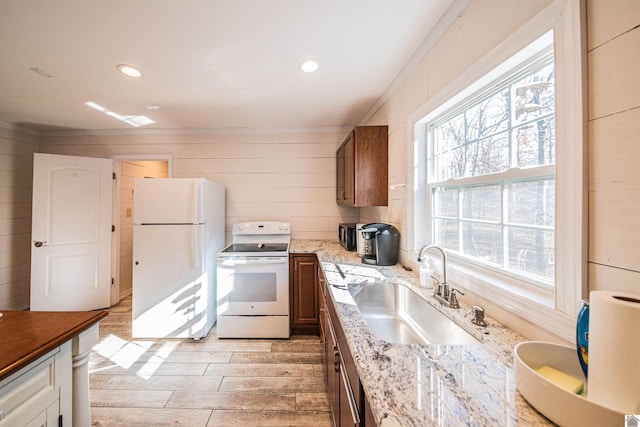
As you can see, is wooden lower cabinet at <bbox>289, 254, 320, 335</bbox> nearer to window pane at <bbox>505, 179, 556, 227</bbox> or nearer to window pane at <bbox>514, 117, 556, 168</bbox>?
window pane at <bbox>505, 179, 556, 227</bbox>

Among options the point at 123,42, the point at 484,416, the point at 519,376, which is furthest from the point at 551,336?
the point at 123,42

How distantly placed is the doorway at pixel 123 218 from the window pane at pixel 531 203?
358 cm

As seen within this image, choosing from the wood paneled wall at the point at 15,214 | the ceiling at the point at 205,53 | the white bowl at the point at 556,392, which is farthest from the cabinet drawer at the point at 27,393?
the wood paneled wall at the point at 15,214

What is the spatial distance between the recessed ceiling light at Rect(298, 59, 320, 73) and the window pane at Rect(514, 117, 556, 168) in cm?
137

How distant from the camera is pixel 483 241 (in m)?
1.26

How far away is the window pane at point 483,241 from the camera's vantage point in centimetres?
117

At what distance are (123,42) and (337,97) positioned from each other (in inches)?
64.8

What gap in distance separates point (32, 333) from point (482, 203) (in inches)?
79.7

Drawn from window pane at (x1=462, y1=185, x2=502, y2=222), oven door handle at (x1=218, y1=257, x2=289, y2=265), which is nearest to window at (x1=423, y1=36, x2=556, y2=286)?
window pane at (x1=462, y1=185, x2=502, y2=222)

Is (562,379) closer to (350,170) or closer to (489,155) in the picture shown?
(489,155)

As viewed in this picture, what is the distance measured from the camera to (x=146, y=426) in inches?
59.4

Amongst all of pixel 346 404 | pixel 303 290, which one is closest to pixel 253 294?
pixel 303 290

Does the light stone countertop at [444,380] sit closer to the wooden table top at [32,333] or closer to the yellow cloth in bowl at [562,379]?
the yellow cloth in bowl at [562,379]

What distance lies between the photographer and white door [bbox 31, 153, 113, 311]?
2756 mm
